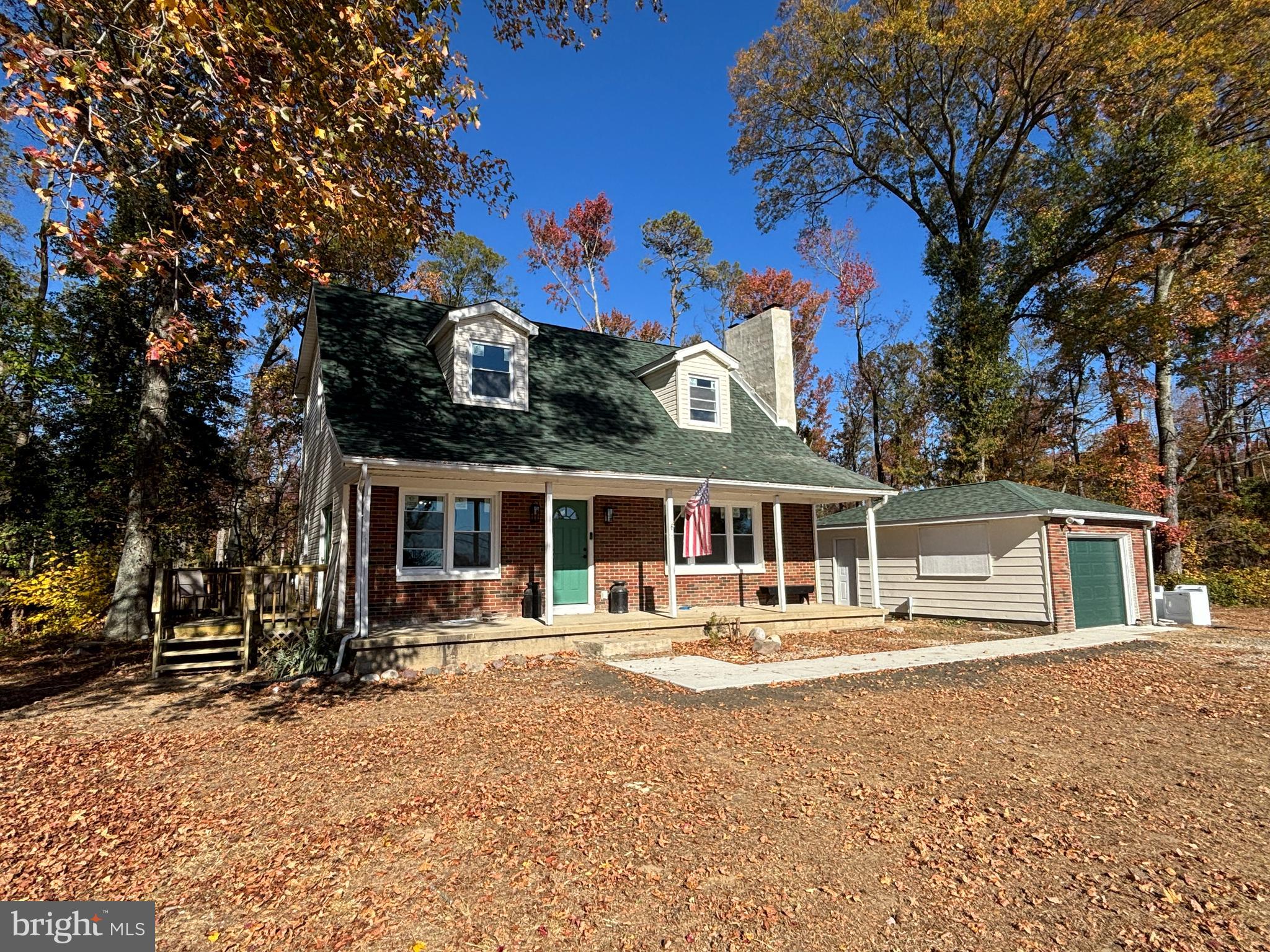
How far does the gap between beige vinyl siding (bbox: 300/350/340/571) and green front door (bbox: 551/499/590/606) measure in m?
3.99

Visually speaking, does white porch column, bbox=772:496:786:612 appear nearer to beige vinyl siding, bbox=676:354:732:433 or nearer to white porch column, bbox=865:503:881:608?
white porch column, bbox=865:503:881:608

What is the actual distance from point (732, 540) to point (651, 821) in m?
10.3

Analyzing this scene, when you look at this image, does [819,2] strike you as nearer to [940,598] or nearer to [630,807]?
[940,598]

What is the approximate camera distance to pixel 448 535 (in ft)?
36.0

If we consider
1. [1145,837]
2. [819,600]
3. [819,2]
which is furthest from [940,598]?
[819,2]

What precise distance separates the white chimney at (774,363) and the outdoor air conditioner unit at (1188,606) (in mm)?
10341

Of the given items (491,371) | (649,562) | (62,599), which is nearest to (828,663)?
(649,562)

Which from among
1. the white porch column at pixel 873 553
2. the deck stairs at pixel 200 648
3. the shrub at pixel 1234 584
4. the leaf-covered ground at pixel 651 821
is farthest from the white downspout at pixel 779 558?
the shrub at pixel 1234 584

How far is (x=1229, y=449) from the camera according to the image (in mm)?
25688

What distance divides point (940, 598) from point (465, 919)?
48.2ft

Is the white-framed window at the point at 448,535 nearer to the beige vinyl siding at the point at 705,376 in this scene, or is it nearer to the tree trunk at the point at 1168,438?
the beige vinyl siding at the point at 705,376

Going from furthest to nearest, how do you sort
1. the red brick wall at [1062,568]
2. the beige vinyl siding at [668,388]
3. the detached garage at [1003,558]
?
the beige vinyl siding at [668,388]
the detached garage at [1003,558]
the red brick wall at [1062,568]

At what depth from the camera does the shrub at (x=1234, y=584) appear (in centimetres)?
1859

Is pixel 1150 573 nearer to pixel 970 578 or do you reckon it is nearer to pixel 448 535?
pixel 970 578
